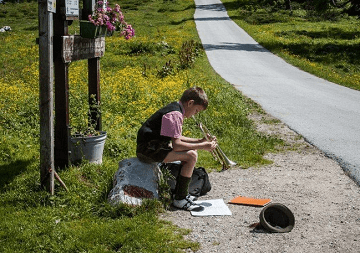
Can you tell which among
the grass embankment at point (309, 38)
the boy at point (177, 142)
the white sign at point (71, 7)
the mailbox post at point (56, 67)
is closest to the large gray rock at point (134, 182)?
the boy at point (177, 142)

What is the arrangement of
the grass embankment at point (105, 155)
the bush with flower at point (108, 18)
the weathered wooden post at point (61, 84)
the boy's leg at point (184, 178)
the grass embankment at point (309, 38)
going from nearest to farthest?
the grass embankment at point (105, 155) → the boy's leg at point (184, 178) → the weathered wooden post at point (61, 84) → the bush with flower at point (108, 18) → the grass embankment at point (309, 38)

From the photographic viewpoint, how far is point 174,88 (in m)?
13.9

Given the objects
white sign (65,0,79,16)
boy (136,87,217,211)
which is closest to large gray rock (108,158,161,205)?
boy (136,87,217,211)

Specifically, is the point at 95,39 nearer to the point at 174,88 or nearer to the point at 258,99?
the point at 174,88

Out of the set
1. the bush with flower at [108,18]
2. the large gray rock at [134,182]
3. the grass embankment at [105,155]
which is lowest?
the grass embankment at [105,155]

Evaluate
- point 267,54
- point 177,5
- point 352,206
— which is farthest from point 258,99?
point 177,5

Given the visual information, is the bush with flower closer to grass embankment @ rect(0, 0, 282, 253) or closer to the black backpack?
grass embankment @ rect(0, 0, 282, 253)

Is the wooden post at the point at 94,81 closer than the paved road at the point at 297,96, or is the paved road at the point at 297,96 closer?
the wooden post at the point at 94,81

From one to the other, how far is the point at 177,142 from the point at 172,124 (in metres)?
0.22

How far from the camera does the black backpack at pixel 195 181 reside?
659 centimetres

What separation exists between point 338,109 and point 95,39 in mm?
8254

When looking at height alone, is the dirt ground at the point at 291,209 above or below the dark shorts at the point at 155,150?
below

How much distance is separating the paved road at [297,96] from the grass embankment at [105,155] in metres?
1.03

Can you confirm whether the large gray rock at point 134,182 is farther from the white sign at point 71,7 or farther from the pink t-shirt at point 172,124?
the white sign at point 71,7
